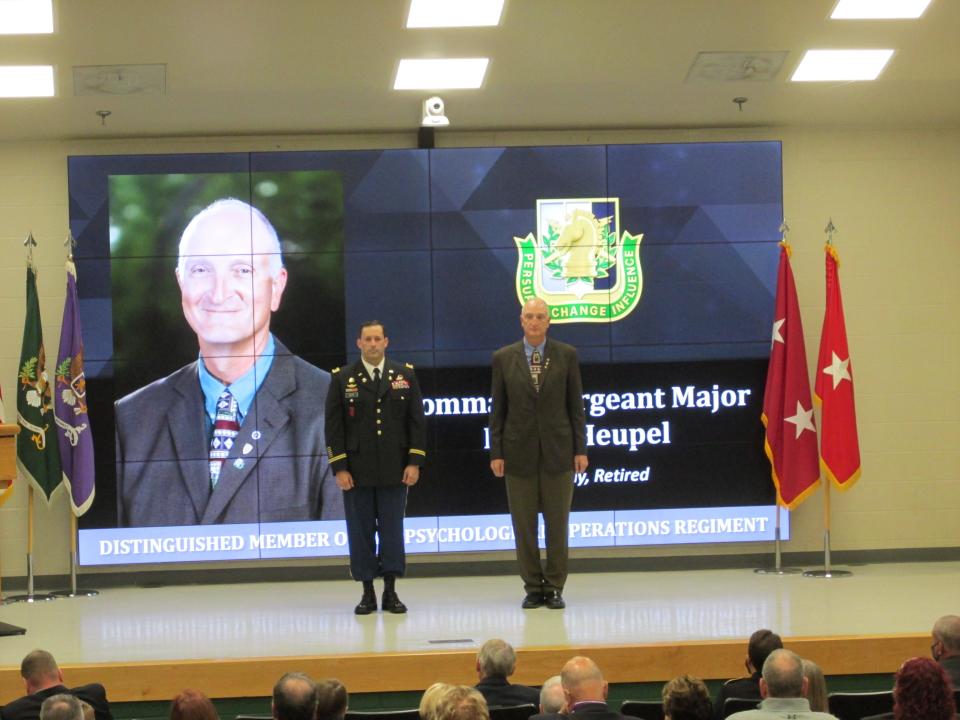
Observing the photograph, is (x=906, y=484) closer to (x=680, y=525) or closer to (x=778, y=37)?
(x=680, y=525)

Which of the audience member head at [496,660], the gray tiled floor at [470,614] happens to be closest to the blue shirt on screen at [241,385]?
the gray tiled floor at [470,614]

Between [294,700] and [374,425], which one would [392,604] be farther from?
[294,700]

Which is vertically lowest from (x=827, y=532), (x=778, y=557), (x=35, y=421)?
(x=778, y=557)

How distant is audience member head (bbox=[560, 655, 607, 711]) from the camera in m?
3.58

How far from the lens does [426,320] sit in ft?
26.8

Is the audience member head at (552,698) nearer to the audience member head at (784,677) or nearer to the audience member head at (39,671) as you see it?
the audience member head at (784,677)

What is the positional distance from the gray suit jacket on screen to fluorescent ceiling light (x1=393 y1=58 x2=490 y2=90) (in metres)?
1.72

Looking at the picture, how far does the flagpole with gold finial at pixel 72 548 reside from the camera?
770 cm

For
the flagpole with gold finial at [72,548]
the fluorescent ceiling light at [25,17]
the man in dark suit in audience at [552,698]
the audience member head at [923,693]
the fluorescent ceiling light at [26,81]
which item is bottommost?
the man in dark suit in audience at [552,698]

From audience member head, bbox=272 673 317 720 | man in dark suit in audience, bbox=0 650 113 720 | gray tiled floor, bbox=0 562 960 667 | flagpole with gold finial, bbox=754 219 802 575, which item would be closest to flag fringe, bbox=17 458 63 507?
gray tiled floor, bbox=0 562 960 667

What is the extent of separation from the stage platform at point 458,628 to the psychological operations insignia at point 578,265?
1.56m

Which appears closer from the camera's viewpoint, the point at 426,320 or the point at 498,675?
the point at 498,675

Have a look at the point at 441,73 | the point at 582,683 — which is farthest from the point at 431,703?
the point at 441,73

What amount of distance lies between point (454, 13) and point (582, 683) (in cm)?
422
